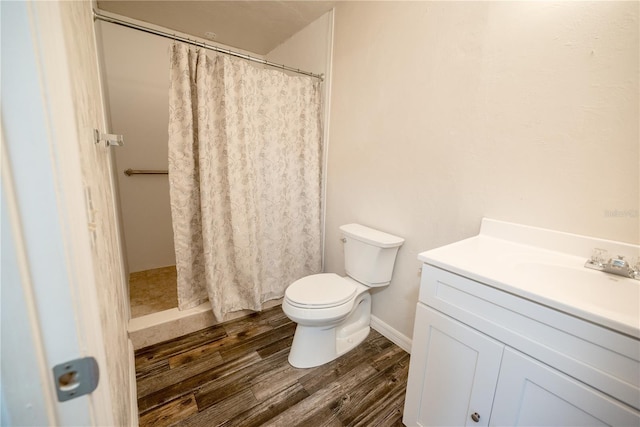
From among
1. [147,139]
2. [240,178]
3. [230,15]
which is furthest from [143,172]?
[230,15]

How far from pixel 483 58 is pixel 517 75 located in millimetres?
182

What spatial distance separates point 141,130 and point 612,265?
310cm

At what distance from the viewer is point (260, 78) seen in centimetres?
179

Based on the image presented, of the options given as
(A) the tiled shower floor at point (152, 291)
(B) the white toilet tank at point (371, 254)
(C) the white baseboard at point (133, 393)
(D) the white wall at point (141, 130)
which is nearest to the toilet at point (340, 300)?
(B) the white toilet tank at point (371, 254)

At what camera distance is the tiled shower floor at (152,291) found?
1850 millimetres

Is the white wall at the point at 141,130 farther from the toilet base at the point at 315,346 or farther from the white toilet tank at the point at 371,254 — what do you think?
the white toilet tank at the point at 371,254

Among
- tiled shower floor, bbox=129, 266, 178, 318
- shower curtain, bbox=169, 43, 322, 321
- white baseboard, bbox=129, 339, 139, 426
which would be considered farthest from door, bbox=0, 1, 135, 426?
tiled shower floor, bbox=129, 266, 178, 318

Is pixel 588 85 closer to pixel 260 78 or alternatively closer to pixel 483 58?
pixel 483 58

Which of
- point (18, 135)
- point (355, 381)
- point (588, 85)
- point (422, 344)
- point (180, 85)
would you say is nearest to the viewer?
point (18, 135)

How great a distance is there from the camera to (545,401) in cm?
75

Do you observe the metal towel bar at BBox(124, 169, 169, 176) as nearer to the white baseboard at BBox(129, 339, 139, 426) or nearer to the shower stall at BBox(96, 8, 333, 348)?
the shower stall at BBox(96, 8, 333, 348)

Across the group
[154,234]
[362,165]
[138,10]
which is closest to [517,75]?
[362,165]

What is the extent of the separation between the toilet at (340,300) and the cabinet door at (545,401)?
782 mm

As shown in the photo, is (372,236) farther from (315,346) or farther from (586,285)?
(586,285)
